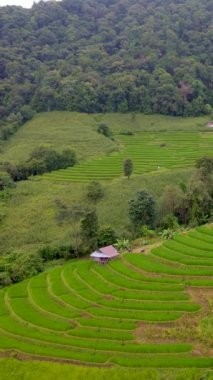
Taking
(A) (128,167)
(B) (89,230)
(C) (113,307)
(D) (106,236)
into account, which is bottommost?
(C) (113,307)

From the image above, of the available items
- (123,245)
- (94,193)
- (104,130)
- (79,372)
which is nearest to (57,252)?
(123,245)

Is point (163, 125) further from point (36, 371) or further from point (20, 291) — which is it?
point (36, 371)

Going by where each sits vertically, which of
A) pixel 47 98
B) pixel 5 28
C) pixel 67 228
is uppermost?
pixel 5 28

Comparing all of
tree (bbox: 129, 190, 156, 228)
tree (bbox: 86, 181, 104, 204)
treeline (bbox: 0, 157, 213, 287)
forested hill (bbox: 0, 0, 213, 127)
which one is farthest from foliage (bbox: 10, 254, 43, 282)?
→ forested hill (bbox: 0, 0, 213, 127)

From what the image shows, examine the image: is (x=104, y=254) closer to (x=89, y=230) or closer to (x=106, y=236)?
(x=89, y=230)

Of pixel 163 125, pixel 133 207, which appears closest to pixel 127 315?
pixel 133 207

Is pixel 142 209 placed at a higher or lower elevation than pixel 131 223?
higher

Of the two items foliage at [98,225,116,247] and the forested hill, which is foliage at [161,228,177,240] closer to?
foliage at [98,225,116,247]
